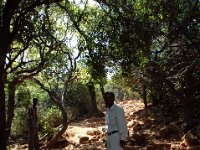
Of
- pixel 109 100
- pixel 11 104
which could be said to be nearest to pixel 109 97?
pixel 109 100

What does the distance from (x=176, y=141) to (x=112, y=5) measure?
20.0 ft

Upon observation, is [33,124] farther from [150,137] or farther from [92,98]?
[92,98]

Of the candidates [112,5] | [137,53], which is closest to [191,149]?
[137,53]

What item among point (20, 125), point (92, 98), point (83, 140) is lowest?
point (83, 140)

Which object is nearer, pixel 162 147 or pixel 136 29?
pixel 136 29

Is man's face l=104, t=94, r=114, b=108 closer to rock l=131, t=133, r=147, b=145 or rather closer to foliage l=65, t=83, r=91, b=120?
rock l=131, t=133, r=147, b=145

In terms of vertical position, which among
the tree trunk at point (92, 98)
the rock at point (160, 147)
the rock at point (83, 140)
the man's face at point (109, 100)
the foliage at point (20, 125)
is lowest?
the rock at point (160, 147)

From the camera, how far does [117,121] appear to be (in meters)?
5.80

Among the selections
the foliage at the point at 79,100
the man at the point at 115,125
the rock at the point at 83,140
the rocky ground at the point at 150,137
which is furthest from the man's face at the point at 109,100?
the foliage at the point at 79,100

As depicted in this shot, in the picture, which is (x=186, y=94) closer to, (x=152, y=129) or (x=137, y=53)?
(x=152, y=129)

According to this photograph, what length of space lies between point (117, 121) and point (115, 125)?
0.28ft

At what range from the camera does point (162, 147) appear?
10.9 m

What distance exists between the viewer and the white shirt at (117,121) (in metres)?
5.75

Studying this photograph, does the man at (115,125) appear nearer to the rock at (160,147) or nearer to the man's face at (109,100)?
the man's face at (109,100)
